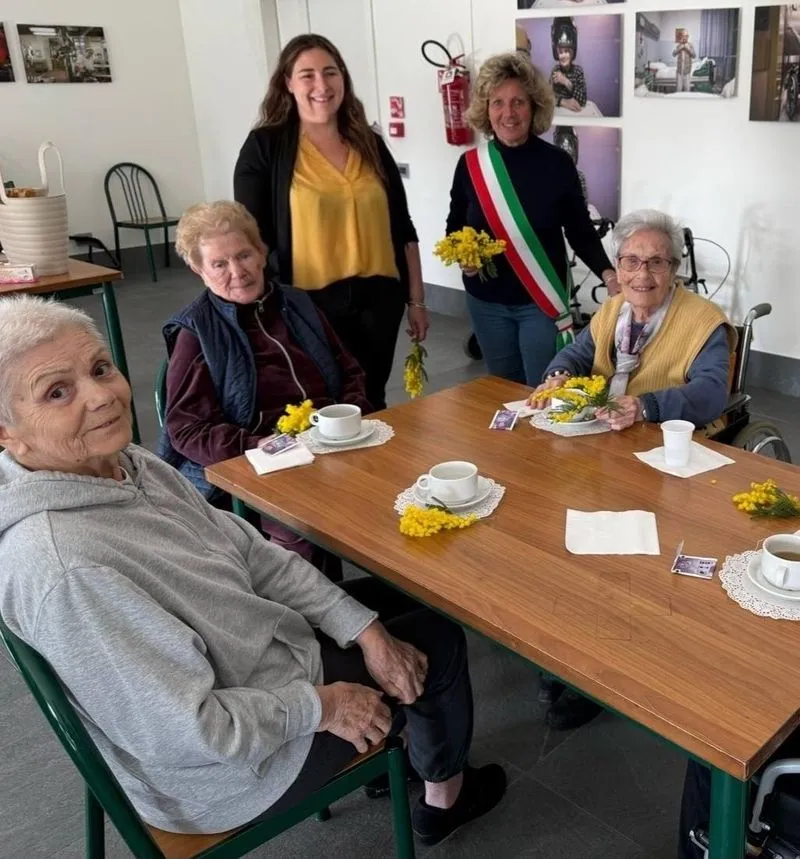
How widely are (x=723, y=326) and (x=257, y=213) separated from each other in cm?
140

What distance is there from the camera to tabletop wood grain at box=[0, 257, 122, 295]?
315 centimetres

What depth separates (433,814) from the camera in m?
1.70

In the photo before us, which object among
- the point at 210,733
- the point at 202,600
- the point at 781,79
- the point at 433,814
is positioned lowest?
the point at 433,814

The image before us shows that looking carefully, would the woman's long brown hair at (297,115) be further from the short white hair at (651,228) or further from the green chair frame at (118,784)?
the green chair frame at (118,784)

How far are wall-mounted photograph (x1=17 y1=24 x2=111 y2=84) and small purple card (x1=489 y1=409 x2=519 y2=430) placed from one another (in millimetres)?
6249

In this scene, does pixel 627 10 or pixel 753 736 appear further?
pixel 627 10

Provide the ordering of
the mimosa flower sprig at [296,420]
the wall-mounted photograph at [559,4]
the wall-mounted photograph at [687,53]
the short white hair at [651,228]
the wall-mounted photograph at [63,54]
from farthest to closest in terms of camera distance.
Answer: the wall-mounted photograph at [63,54] < the wall-mounted photograph at [559,4] < the wall-mounted photograph at [687,53] < the short white hair at [651,228] < the mimosa flower sprig at [296,420]

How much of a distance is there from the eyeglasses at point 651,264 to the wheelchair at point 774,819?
1220mm

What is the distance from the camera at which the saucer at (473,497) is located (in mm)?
1527

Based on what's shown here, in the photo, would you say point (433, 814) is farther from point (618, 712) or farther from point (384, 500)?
point (618, 712)

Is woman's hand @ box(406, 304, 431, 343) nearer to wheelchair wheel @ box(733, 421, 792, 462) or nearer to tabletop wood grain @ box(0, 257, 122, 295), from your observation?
wheelchair wheel @ box(733, 421, 792, 462)

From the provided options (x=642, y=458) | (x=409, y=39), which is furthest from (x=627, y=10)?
(x=642, y=458)

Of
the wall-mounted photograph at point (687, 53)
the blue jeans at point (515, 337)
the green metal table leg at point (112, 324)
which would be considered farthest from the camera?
the wall-mounted photograph at point (687, 53)

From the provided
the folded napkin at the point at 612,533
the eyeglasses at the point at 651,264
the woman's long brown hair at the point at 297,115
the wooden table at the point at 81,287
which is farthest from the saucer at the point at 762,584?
the wooden table at the point at 81,287
